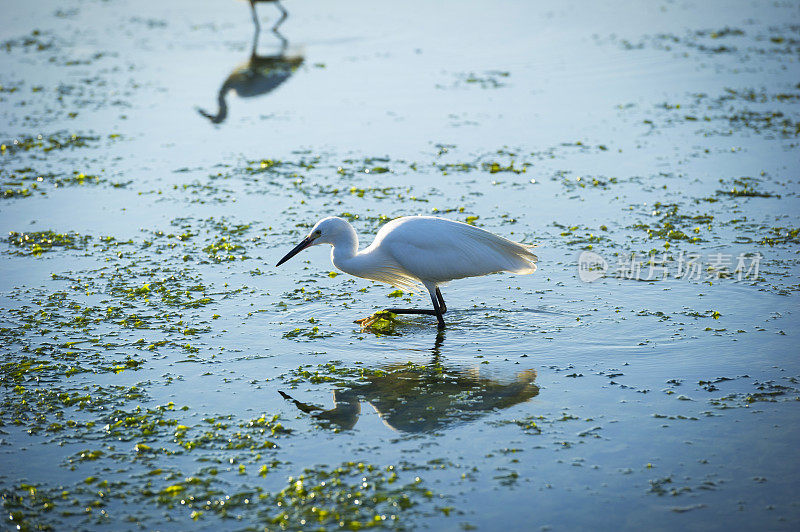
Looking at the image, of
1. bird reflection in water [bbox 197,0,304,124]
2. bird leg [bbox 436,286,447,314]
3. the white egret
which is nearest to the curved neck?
the white egret

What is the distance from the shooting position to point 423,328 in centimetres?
768

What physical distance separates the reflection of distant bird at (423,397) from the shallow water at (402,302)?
0.02 m

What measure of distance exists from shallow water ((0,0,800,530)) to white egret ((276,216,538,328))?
1.41 feet

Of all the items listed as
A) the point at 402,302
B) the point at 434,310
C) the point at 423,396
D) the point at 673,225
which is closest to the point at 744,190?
the point at 673,225

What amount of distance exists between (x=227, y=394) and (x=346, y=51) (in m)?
14.1

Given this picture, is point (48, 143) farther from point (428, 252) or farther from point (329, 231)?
point (428, 252)

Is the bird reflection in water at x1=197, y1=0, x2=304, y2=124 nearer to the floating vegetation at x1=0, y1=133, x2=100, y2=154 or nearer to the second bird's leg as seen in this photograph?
the floating vegetation at x1=0, y1=133, x2=100, y2=154

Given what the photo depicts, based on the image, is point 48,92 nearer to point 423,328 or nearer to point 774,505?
point 423,328

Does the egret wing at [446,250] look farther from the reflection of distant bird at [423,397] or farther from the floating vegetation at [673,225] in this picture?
the floating vegetation at [673,225]

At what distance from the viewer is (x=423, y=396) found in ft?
20.8

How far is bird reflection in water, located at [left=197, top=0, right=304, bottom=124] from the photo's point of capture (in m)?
15.5

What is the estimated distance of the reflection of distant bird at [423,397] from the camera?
6004 mm

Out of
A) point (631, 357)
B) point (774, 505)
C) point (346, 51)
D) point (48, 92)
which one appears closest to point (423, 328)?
point (631, 357)

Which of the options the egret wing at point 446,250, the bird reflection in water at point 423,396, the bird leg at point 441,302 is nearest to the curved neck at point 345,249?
the egret wing at point 446,250
